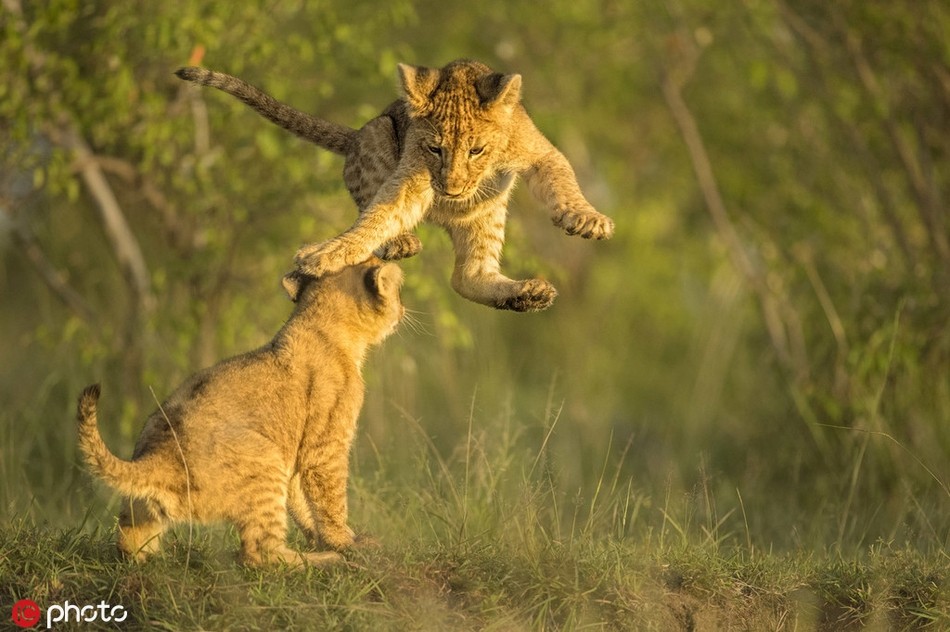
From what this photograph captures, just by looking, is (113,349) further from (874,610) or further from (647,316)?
(647,316)

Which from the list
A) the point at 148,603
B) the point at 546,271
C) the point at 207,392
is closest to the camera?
the point at 148,603

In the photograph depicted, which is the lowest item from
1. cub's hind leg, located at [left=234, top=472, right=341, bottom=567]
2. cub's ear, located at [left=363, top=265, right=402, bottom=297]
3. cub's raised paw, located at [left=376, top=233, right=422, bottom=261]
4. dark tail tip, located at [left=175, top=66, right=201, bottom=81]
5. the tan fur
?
cub's hind leg, located at [left=234, top=472, right=341, bottom=567]

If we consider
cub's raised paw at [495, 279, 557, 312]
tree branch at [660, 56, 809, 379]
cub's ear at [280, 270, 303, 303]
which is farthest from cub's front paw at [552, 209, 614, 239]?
tree branch at [660, 56, 809, 379]

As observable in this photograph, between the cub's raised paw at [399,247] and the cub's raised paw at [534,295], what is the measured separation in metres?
0.58

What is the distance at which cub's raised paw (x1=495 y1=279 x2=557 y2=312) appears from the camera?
18.9ft

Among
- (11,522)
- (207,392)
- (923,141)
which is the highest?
(923,141)

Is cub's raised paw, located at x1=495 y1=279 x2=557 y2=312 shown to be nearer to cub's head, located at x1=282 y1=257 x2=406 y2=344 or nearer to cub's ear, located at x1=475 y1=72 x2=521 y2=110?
cub's head, located at x1=282 y1=257 x2=406 y2=344

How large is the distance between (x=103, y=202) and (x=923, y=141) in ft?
20.6

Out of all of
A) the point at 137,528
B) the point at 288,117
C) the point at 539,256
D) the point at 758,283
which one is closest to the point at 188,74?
the point at 288,117

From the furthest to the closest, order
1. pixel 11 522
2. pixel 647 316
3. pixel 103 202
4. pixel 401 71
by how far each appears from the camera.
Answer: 1. pixel 647 316
2. pixel 103 202
3. pixel 401 71
4. pixel 11 522

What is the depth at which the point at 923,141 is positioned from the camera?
33.0 feet

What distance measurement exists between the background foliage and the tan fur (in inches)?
36.1

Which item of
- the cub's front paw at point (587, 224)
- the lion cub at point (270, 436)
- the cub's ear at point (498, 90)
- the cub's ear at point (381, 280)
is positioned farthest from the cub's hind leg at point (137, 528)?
the cub's ear at point (498, 90)

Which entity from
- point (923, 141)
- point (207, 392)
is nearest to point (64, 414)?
point (207, 392)
